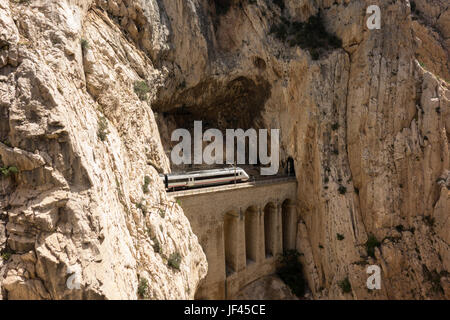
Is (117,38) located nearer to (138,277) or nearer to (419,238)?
(138,277)

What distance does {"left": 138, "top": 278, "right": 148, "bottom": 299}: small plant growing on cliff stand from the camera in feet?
38.7

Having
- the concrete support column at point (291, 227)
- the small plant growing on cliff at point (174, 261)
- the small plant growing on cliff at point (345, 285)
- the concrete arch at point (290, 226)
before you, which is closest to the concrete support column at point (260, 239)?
the concrete arch at point (290, 226)

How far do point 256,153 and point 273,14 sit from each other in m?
13.8

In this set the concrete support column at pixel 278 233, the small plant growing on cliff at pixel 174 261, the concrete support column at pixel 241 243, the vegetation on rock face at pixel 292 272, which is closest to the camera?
the small plant growing on cliff at pixel 174 261

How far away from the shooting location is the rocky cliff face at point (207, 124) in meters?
10.4

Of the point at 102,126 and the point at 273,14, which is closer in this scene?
the point at 102,126

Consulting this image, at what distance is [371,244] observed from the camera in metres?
24.7

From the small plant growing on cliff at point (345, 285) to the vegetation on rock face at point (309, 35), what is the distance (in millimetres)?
20030

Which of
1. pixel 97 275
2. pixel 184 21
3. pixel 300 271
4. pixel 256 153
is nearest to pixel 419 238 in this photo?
pixel 300 271

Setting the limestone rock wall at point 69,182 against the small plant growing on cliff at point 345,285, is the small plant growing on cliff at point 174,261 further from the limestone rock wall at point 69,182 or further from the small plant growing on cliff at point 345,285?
the small plant growing on cliff at point 345,285

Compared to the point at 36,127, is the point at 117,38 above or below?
above

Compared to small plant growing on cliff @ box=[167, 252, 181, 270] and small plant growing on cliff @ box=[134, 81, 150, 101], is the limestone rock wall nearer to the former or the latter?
small plant growing on cliff @ box=[167, 252, 181, 270]

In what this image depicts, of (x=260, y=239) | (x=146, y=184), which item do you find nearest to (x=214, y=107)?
(x=260, y=239)

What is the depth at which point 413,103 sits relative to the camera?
981 inches
